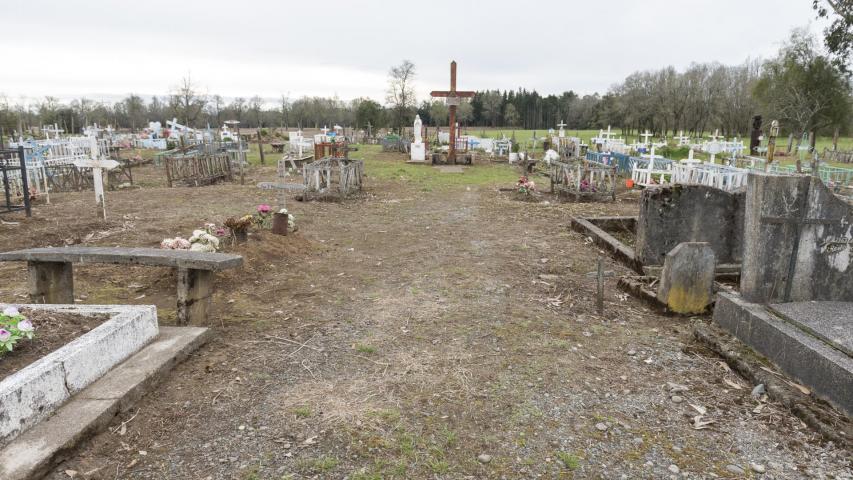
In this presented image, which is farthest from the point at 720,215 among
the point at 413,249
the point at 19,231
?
the point at 19,231

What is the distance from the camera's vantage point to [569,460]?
295 cm

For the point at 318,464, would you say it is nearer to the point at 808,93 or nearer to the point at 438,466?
the point at 438,466

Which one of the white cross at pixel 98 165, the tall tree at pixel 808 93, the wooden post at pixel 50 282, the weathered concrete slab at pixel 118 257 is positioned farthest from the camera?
the tall tree at pixel 808 93

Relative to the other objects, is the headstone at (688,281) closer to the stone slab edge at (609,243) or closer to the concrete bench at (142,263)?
the stone slab edge at (609,243)

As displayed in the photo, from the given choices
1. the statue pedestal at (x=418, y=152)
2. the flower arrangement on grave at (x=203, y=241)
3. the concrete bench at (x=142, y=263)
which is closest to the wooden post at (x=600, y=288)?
the concrete bench at (x=142, y=263)

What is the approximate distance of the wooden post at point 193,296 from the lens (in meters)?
4.67

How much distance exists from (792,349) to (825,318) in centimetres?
60

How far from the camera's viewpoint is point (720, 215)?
695 centimetres

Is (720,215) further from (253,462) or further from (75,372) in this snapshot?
(75,372)

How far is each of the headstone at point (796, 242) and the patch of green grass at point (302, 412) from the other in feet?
12.6

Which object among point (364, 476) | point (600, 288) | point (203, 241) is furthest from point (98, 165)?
point (364, 476)

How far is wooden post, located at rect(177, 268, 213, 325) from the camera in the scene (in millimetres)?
4668

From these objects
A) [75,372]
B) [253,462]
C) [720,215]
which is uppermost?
[720,215]

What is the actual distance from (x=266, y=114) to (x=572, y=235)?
214ft
